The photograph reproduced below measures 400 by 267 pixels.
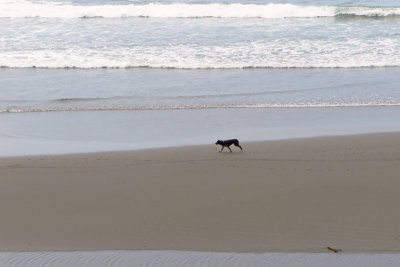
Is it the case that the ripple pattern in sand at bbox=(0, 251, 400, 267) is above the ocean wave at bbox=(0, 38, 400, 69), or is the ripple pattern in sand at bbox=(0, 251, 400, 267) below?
above

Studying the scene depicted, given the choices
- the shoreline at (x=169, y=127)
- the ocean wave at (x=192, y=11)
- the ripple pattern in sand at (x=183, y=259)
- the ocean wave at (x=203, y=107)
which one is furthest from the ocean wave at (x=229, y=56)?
the ripple pattern in sand at (x=183, y=259)

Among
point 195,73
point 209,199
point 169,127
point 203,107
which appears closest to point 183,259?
point 209,199

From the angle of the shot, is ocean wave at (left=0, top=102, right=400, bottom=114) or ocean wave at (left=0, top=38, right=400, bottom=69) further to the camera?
ocean wave at (left=0, top=38, right=400, bottom=69)

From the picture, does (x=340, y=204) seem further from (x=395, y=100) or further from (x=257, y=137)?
(x=395, y=100)

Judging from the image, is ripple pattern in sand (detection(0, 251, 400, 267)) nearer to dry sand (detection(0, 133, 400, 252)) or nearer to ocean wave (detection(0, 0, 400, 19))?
dry sand (detection(0, 133, 400, 252))

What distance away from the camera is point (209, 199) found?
826cm

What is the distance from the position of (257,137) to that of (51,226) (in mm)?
4500

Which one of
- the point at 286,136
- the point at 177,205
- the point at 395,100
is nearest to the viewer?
the point at 177,205

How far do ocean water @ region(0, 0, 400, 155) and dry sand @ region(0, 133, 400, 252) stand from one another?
1.12 meters

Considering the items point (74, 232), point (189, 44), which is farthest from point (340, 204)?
point (189, 44)

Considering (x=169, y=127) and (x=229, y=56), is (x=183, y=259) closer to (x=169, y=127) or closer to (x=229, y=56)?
(x=169, y=127)

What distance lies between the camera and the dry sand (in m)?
7.23

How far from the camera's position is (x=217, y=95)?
47.4ft

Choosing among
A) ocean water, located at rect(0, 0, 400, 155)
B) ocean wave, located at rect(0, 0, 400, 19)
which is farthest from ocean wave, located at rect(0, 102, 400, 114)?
ocean wave, located at rect(0, 0, 400, 19)
